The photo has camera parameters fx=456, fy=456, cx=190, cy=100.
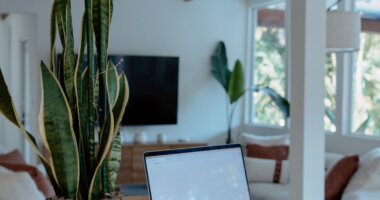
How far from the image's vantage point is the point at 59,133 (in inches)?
44.3

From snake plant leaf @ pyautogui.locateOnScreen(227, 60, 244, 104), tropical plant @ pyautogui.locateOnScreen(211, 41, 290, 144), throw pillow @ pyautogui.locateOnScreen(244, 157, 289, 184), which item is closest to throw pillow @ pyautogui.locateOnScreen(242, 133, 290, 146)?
throw pillow @ pyautogui.locateOnScreen(244, 157, 289, 184)

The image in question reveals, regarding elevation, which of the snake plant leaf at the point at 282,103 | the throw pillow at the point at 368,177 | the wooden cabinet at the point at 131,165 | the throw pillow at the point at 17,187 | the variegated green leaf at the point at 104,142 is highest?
the variegated green leaf at the point at 104,142

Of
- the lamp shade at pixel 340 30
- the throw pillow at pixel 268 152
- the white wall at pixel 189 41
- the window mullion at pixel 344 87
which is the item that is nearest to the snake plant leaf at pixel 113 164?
the lamp shade at pixel 340 30

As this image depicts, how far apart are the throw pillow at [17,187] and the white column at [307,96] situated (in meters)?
1.34

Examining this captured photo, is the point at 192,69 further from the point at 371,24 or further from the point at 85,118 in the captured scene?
the point at 85,118

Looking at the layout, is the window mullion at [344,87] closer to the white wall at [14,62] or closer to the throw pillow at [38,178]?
the throw pillow at [38,178]

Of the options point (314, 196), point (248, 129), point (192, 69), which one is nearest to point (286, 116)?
point (248, 129)

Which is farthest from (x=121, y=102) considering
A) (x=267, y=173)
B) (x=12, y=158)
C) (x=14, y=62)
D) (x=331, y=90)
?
(x=14, y=62)

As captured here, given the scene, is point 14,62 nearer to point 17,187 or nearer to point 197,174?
point 17,187

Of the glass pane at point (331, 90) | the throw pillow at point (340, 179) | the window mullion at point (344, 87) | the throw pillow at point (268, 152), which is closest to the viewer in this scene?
the throw pillow at point (340, 179)

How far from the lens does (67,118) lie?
114cm

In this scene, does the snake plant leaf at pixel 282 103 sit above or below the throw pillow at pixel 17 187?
above

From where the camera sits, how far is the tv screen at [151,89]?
19.9ft

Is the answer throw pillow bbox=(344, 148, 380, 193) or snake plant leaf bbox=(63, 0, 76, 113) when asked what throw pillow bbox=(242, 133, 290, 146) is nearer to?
throw pillow bbox=(344, 148, 380, 193)
